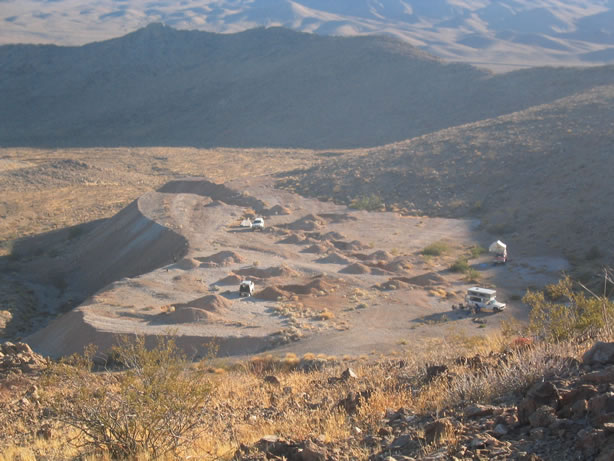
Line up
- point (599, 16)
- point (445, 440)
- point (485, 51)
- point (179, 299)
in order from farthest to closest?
point (599, 16) < point (485, 51) < point (179, 299) < point (445, 440)

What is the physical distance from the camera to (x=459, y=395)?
7312 millimetres

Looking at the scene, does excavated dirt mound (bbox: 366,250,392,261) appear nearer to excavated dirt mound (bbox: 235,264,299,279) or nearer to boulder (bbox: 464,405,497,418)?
excavated dirt mound (bbox: 235,264,299,279)

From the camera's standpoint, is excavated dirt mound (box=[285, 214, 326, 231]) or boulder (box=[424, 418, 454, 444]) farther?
excavated dirt mound (box=[285, 214, 326, 231])

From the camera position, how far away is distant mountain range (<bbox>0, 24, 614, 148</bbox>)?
78.4 m

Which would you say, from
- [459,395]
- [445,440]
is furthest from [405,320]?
[445,440]

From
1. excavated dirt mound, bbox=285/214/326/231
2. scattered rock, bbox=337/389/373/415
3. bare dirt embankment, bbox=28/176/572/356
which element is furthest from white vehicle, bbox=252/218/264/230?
scattered rock, bbox=337/389/373/415

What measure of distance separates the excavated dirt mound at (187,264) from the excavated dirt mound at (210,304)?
531 centimetres

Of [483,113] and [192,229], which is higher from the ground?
[483,113]

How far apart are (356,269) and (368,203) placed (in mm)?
16589

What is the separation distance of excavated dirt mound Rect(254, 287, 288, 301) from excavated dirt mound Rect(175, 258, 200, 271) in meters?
4.76

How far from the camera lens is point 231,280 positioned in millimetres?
24781

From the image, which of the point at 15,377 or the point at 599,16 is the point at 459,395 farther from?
the point at 599,16

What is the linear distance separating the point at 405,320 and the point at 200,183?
31274 mm

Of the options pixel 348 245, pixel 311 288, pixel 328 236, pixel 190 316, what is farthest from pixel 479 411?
pixel 328 236
